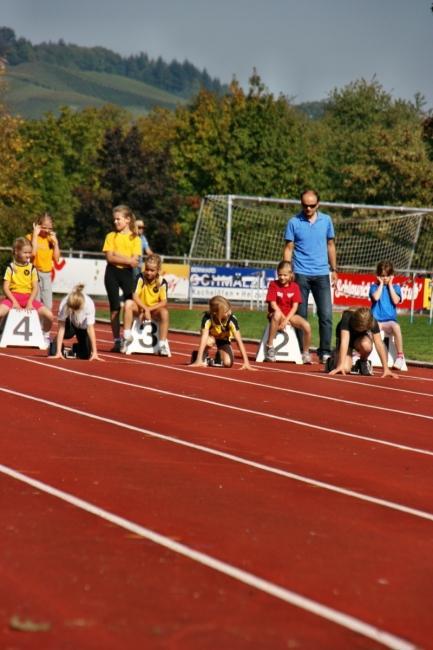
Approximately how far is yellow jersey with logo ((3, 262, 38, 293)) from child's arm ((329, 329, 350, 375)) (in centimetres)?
463

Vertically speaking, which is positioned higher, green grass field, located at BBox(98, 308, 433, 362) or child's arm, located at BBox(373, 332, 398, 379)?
child's arm, located at BBox(373, 332, 398, 379)

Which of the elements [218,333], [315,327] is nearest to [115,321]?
[218,333]

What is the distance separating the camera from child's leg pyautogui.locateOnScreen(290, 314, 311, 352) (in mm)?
19203

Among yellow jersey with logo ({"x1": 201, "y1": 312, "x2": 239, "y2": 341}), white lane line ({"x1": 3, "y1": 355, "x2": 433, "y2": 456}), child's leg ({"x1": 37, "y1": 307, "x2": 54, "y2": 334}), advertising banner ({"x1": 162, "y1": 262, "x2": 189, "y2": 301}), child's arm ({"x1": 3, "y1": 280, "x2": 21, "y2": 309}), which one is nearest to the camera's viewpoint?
white lane line ({"x1": 3, "y1": 355, "x2": 433, "y2": 456})

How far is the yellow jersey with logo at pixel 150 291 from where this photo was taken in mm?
20172

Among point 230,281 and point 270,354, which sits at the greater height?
point 230,281

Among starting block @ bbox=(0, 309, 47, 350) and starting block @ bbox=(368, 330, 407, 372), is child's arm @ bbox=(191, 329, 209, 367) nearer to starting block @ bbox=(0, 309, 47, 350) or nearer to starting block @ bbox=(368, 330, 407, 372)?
starting block @ bbox=(368, 330, 407, 372)

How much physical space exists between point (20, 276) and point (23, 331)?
70 centimetres

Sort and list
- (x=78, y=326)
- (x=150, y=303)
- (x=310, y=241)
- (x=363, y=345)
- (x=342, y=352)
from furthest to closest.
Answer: (x=150, y=303), (x=310, y=241), (x=78, y=326), (x=363, y=345), (x=342, y=352)

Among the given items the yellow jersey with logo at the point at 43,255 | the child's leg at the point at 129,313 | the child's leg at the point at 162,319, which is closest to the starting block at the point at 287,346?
the child's leg at the point at 162,319

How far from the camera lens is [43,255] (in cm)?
2128

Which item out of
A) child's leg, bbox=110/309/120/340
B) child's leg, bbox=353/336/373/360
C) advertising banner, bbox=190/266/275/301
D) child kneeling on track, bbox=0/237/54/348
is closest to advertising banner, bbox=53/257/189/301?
advertising banner, bbox=190/266/275/301

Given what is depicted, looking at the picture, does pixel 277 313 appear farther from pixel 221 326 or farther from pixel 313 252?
pixel 221 326

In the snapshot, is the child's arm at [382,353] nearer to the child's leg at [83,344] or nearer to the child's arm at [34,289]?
the child's leg at [83,344]
